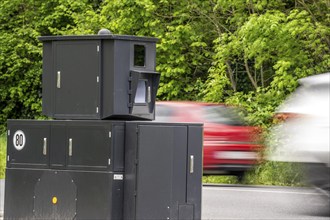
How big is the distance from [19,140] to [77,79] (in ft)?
3.73

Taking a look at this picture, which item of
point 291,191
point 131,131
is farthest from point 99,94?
point 291,191

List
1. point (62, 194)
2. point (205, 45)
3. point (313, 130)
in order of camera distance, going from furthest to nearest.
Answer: point (205, 45) → point (313, 130) → point (62, 194)

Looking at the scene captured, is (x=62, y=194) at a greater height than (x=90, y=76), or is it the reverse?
(x=90, y=76)

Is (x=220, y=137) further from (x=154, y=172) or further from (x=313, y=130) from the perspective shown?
(x=154, y=172)

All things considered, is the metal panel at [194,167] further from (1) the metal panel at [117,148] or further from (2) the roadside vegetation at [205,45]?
(2) the roadside vegetation at [205,45]

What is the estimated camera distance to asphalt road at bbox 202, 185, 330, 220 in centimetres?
1325

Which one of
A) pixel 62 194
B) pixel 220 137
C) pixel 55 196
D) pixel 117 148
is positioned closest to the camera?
pixel 117 148

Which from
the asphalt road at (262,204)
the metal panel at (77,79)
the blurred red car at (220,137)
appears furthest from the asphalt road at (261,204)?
the metal panel at (77,79)

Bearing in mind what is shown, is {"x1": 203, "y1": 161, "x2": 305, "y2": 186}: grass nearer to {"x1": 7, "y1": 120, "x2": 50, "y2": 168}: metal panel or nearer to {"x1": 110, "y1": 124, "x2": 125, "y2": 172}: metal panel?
{"x1": 7, "y1": 120, "x2": 50, "y2": 168}: metal panel

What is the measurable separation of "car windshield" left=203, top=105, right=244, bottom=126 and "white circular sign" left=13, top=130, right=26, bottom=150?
6.91 meters

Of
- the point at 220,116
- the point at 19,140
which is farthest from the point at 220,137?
the point at 19,140

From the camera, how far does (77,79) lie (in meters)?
10.9

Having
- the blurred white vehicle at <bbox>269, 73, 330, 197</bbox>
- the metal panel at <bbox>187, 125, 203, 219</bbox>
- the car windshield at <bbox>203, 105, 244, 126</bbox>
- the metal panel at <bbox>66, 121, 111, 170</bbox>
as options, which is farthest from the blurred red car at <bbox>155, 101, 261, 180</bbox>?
the metal panel at <bbox>66, 121, 111, 170</bbox>

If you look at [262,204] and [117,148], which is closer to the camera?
[117,148]
